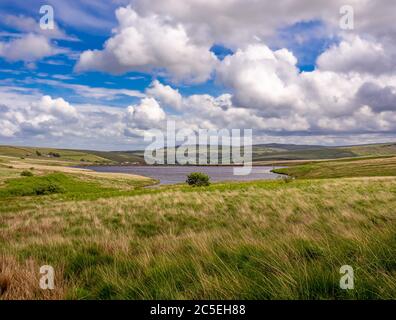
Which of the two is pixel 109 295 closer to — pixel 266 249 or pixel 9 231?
pixel 266 249

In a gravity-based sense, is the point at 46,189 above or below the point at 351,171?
below

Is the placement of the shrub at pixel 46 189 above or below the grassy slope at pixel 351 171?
below

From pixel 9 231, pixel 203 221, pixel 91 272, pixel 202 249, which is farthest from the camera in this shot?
pixel 203 221

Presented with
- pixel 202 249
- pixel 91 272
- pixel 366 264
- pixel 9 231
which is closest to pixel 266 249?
pixel 202 249

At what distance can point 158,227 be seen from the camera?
11133mm

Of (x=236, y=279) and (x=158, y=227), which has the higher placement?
(x=236, y=279)

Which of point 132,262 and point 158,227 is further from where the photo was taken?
point 158,227

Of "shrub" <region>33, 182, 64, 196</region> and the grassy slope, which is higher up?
the grassy slope

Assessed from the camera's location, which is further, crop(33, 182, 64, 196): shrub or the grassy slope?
the grassy slope

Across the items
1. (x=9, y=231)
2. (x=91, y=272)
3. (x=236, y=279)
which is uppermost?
(x=236, y=279)

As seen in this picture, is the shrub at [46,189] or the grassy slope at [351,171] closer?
the shrub at [46,189]

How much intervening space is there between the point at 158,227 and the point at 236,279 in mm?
7479

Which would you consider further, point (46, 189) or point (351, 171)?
point (351, 171)
